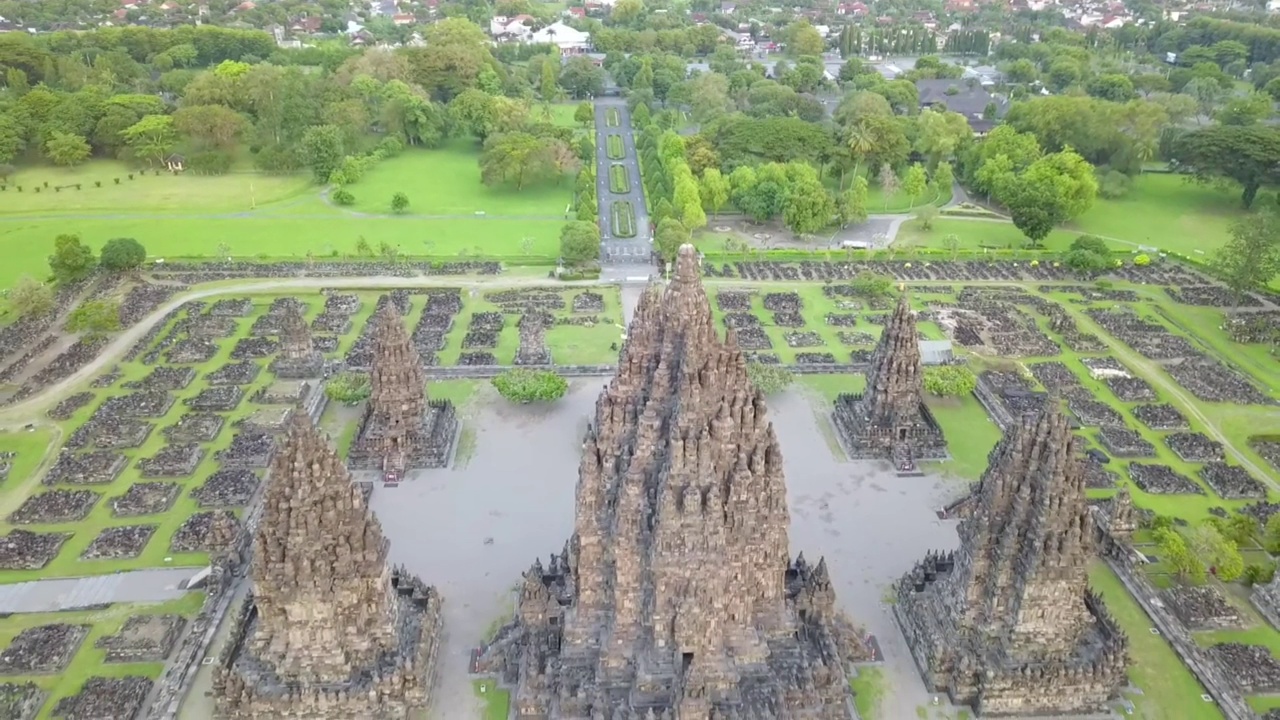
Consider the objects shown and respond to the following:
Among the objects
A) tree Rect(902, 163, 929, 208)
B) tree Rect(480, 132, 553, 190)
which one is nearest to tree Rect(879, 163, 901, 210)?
tree Rect(902, 163, 929, 208)

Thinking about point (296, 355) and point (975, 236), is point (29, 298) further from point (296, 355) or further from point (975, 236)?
point (975, 236)

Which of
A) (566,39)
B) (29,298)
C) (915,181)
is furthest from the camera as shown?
(566,39)

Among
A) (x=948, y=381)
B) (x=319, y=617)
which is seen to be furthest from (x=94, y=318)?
(x=948, y=381)

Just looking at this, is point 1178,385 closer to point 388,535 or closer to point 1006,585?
point 1006,585

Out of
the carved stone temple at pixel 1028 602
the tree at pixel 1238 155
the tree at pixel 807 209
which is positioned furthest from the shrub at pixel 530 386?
the tree at pixel 1238 155

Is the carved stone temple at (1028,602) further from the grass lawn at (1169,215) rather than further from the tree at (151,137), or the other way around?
the tree at (151,137)

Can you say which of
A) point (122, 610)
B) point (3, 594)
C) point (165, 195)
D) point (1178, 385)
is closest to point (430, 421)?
point (122, 610)
